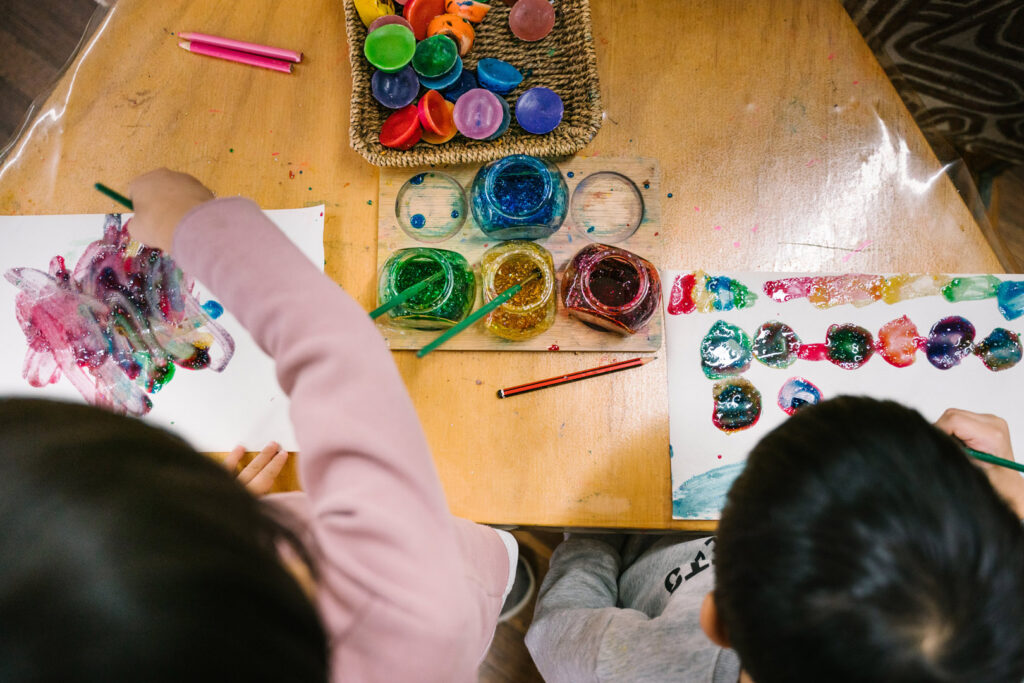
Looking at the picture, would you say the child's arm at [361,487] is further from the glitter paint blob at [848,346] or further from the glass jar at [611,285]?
the glitter paint blob at [848,346]

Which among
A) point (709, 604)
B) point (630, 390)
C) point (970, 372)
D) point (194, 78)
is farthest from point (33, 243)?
point (970, 372)

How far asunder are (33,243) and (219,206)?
45 cm

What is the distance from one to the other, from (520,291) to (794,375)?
14.5 inches

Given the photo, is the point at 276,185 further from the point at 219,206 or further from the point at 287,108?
the point at 219,206

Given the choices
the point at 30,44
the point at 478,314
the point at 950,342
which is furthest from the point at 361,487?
the point at 30,44

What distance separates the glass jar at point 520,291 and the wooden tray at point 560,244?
2 cm

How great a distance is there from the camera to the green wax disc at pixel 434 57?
755mm

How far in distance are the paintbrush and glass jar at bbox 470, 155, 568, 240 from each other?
0.06 m

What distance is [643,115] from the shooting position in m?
0.81

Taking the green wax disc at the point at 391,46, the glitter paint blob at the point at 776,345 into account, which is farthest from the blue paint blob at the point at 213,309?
the glitter paint blob at the point at 776,345

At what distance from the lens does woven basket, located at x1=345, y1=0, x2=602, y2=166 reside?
2.44 feet

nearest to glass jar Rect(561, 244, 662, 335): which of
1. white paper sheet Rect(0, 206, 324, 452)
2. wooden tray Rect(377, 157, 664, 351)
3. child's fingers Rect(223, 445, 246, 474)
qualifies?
wooden tray Rect(377, 157, 664, 351)

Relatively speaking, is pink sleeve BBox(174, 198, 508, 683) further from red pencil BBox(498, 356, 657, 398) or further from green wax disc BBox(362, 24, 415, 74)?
green wax disc BBox(362, 24, 415, 74)

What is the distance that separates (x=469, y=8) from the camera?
30.0 inches
